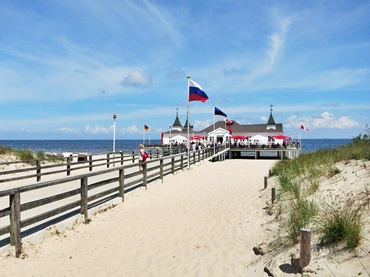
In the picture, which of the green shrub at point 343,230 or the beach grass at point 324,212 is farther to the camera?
the beach grass at point 324,212

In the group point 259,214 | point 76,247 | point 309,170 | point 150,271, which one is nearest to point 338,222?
point 150,271

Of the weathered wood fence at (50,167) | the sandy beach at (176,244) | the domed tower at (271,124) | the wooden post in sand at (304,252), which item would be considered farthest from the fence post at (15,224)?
the domed tower at (271,124)

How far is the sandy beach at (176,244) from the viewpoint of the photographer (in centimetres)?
525

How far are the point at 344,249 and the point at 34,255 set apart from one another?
4.87 m

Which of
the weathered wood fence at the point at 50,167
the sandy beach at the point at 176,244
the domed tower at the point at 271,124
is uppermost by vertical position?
the domed tower at the point at 271,124

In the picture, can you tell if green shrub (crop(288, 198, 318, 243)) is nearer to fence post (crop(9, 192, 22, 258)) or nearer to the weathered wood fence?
fence post (crop(9, 192, 22, 258))

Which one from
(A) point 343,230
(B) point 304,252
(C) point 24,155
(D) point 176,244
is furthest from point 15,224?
(C) point 24,155

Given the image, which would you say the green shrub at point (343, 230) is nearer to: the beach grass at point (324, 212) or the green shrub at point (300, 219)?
the beach grass at point (324, 212)

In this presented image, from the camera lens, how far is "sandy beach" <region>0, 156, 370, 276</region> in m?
5.25

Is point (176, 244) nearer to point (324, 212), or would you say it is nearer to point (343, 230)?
point (324, 212)

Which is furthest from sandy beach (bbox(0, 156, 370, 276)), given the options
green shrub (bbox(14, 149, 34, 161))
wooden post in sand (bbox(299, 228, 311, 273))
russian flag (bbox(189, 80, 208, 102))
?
green shrub (bbox(14, 149, 34, 161))

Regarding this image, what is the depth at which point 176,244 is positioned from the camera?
6930 mm

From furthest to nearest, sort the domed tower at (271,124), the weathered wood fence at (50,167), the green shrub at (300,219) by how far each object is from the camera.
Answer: the domed tower at (271,124)
the weathered wood fence at (50,167)
the green shrub at (300,219)

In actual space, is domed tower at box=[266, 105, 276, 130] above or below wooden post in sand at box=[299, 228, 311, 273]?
above
